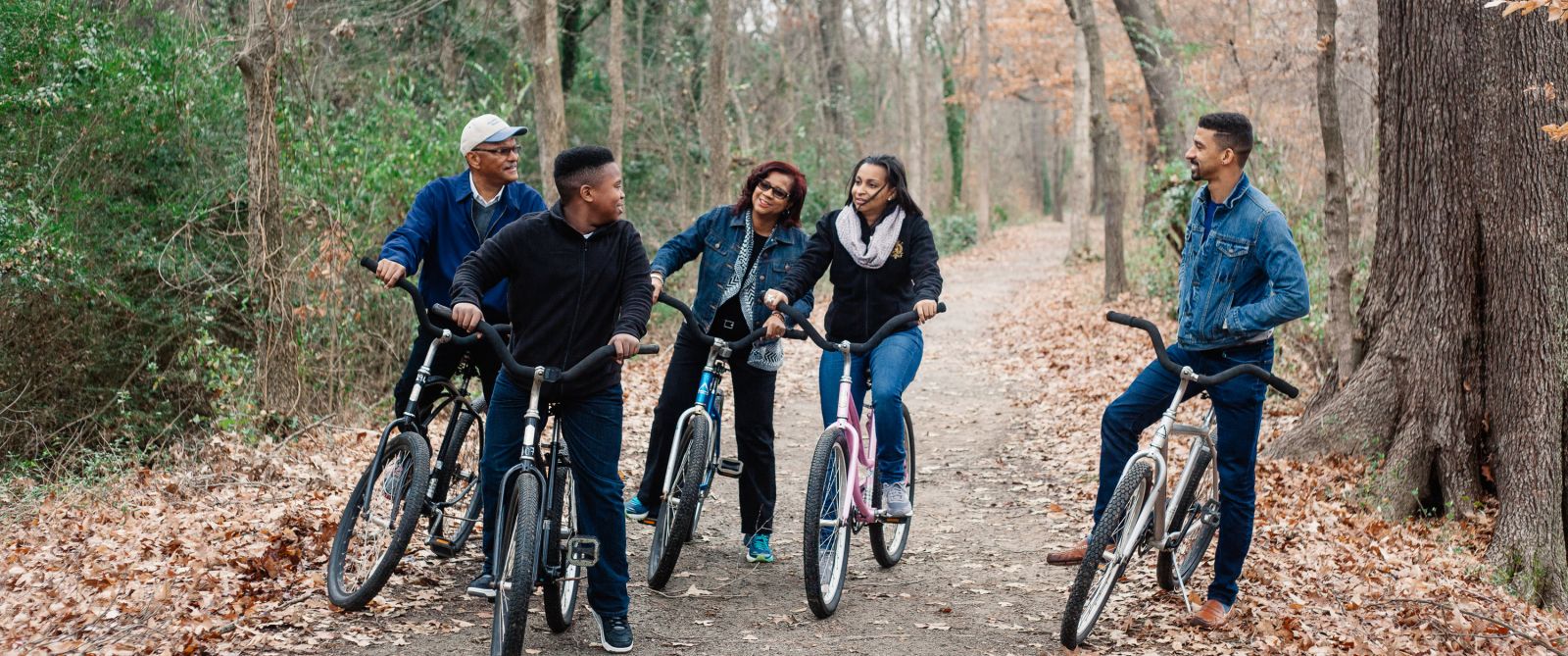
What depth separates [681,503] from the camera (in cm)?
548

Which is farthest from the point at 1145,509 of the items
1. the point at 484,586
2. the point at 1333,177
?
the point at 1333,177

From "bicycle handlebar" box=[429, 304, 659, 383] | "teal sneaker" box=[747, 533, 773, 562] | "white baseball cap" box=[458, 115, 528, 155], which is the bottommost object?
"teal sneaker" box=[747, 533, 773, 562]

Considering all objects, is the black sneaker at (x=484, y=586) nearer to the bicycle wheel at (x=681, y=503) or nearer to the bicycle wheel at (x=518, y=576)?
the bicycle wheel at (x=518, y=576)

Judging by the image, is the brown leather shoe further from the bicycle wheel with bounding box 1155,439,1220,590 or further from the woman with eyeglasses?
the woman with eyeglasses

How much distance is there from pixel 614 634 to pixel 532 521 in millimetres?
788

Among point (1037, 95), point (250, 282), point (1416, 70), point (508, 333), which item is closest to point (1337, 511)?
point (1416, 70)

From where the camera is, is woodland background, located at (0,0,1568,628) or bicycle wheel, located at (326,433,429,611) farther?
woodland background, located at (0,0,1568,628)

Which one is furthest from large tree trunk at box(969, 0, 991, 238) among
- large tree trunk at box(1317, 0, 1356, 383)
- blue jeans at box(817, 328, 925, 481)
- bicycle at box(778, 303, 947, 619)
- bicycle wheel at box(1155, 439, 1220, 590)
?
bicycle at box(778, 303, 947, 619)

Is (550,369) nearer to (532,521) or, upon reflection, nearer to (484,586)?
(532,521)

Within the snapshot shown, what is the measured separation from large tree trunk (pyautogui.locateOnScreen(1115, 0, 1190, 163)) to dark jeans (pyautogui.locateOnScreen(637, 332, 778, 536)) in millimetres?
12347

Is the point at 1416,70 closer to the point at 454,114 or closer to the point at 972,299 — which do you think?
the point at 454,114

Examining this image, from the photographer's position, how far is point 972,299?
22.9 meters

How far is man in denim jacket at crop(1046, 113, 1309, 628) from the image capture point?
16.7 ft

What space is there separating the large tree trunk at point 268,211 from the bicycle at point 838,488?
5638 mm
